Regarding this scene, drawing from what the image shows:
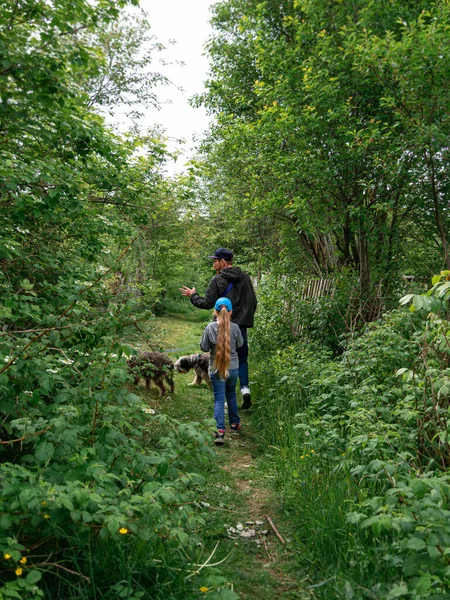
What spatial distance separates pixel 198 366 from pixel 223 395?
276 cm

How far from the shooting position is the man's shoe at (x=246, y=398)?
662 cm

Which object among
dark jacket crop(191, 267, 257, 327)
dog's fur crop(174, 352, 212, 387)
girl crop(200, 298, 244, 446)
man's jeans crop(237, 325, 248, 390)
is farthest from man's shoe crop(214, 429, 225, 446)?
dog's fur crop(174, 352, 212, 387)

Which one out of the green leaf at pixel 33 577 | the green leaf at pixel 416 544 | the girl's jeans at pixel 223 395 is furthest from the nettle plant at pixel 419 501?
the girl's jeans at pixel 223 395

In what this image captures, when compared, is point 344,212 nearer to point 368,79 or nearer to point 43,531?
point 368,79

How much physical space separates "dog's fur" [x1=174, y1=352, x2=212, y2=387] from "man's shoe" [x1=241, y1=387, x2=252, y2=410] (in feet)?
4.92

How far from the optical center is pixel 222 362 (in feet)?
17.7

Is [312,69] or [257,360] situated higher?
[312,69]

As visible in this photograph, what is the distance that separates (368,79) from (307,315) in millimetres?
3689

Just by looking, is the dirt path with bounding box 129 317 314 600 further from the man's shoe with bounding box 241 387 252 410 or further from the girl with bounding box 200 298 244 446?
the man's shoe with bounding box 241 387 252 410

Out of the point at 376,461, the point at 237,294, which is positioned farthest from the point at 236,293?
the point at 376,461

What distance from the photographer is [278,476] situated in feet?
13.9

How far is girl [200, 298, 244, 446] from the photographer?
5399 mm

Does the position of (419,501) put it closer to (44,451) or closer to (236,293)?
(44,451)

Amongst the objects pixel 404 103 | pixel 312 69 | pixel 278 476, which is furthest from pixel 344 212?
pixel 278 476
